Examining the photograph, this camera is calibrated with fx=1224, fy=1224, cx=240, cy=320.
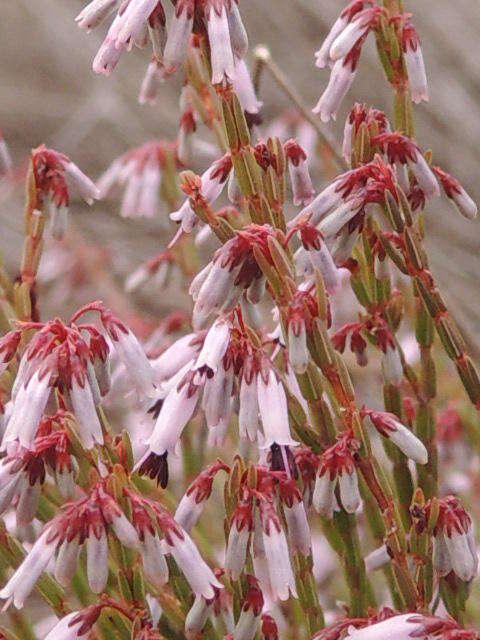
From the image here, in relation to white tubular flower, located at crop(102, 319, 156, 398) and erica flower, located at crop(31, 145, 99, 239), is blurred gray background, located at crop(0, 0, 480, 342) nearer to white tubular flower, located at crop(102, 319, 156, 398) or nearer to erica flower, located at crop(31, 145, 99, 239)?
erica flower, located at crop(31, 145, 99, 239)

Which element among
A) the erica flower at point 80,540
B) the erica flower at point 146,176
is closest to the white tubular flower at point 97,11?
the erica flower at point 80,540

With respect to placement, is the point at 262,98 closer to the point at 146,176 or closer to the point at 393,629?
the point at 146,176

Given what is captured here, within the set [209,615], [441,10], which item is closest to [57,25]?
[441,10]

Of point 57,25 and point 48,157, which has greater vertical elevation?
point 48,157

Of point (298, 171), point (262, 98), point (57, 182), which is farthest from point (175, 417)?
point (262, 98)

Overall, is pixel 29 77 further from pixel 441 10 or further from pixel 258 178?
pixel 258 178

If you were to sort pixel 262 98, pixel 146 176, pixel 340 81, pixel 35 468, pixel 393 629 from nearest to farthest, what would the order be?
pixel 393 629, pixel 35 468, pixel 340 81, pixel 146 176, pixel 262 98

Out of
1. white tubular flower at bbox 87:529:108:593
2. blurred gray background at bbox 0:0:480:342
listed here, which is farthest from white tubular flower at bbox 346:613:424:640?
blurred gray background at bbox 0:0:480:342
